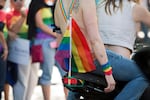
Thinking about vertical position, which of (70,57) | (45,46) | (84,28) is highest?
(84,28)

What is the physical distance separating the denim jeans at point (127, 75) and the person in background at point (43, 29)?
2500 millimetres

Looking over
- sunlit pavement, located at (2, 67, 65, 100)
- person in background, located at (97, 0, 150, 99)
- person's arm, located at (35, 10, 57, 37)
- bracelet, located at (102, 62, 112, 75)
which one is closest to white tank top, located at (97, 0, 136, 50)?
person in background, located at (97, 0, 150, 99)

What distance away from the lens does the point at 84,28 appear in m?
3.04

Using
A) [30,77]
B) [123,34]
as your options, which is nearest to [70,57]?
[123,34]

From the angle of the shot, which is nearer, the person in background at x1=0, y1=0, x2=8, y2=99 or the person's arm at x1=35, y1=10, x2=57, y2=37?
the person in background at x1=0, y1=0, x2=8, y2=99

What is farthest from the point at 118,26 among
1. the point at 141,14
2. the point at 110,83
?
the point at 110,83

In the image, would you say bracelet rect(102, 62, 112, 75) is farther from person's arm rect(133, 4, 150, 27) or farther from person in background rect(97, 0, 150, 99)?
person's arm rect(133, 4, 150, 27)

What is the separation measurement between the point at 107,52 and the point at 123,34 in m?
0.18

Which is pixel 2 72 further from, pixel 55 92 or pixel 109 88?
pixel 109 88

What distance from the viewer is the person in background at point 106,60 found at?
2.92 metres

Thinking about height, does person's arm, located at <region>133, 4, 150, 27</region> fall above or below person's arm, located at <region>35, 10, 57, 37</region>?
above

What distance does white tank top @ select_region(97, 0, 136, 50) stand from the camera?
10.1ft

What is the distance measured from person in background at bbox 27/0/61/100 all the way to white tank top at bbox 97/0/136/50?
2.36 m

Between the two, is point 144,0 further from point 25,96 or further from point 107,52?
point 25,96
